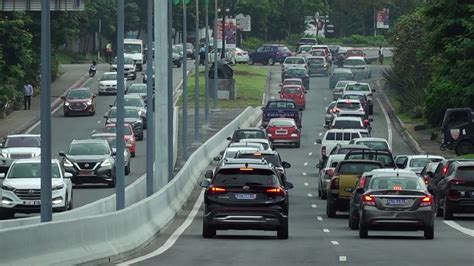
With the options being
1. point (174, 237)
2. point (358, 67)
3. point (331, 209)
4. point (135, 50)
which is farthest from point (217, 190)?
point (358, 67)

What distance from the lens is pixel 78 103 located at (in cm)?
8512

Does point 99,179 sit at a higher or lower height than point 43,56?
lower

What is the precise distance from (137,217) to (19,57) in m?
55.3

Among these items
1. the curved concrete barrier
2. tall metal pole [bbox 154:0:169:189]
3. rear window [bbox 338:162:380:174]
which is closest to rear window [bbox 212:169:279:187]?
the curved concrete barrier

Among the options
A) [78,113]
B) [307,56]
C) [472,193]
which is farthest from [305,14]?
[472,193]

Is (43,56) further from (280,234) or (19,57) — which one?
(19,57)

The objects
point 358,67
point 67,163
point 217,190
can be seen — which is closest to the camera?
point 217,190

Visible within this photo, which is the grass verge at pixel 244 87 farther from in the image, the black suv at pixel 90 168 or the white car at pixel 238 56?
the black suv at pixel 90 168

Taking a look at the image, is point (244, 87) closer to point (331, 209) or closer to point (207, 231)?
point (331, 209)

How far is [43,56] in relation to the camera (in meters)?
25.0

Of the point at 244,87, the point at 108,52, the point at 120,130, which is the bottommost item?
the point at 244,87

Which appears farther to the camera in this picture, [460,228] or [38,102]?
[38,102]

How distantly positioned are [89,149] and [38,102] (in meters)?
42.8

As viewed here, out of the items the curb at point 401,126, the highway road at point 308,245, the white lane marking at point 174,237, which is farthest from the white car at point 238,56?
the highway road at point 308,245
